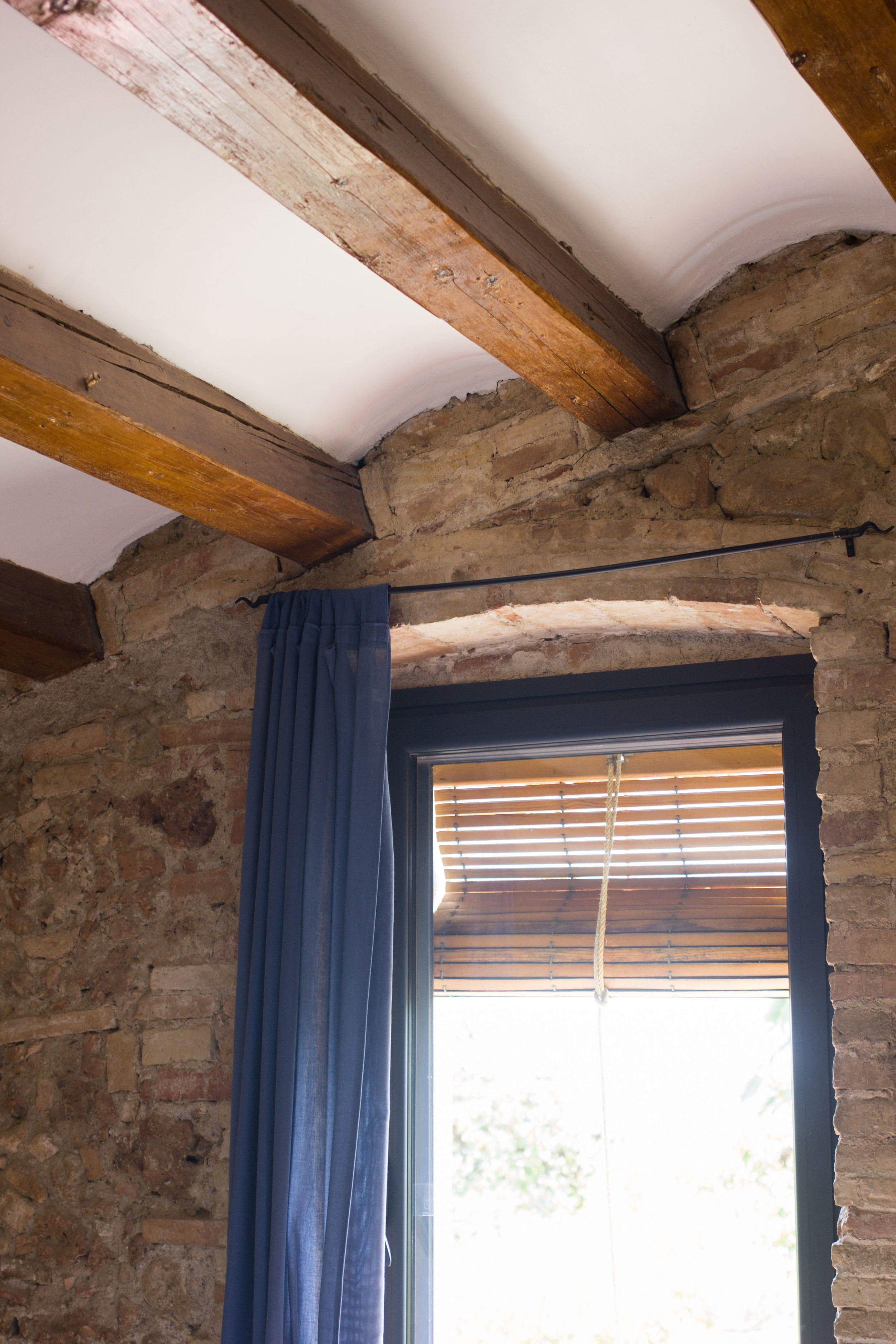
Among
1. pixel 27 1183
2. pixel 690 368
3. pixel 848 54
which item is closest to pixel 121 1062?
pixel 27 1183

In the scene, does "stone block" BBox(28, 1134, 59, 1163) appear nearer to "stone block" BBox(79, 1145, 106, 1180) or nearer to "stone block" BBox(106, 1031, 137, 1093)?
"stone block" BBox(79, 1145, 106, 1180)

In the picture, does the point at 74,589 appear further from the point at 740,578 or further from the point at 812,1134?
the point at 812,1134

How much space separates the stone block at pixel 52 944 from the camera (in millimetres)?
2531

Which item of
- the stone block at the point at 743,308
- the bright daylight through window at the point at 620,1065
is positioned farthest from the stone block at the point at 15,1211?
the stone block at the point at 743,308

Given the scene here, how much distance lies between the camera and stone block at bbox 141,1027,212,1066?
2.30 meters

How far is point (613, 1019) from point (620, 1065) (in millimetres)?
89

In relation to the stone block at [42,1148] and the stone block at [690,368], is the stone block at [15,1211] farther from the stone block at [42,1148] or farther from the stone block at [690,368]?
the stone block at [690,368]

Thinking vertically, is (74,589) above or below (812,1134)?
above

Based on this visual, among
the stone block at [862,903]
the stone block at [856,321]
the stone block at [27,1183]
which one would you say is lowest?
the stone block at [27,1183]

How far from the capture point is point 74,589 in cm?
268

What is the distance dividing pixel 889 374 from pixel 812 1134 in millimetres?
1350

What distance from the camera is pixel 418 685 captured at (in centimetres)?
249

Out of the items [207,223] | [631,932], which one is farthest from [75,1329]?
[207,223]

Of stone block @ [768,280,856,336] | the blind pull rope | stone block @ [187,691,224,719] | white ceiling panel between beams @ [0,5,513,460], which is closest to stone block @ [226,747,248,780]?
stone block @ [187,691,224,719]
